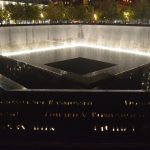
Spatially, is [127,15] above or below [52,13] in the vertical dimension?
below

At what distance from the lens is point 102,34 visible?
39.0m

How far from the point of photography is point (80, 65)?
2695 cm

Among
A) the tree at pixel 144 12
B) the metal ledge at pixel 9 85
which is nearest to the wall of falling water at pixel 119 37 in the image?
the tree at pixel 144 12

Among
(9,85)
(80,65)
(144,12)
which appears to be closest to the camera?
(9,85)

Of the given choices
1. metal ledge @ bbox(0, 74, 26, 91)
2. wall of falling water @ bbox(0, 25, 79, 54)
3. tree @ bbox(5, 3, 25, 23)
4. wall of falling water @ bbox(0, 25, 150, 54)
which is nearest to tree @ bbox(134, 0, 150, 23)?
wall of falling water @ bbox(0, 25, 150, 54)

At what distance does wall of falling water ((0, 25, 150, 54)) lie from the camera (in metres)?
33.7

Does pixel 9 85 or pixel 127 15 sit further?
pixel 127 15

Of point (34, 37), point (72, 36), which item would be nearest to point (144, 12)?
point (72, 36)

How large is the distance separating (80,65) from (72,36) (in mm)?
14781

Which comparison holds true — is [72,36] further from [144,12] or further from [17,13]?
[144,12]

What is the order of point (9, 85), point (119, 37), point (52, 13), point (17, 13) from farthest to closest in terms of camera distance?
1. point (52, 13)
2. point (17, 13)
3. point (119, 37)
4. point (9, 85)

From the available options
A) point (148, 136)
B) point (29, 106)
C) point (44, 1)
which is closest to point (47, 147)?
point (29, 106)

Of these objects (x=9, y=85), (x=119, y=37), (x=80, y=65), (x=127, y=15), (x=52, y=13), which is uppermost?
(x=52, y=13)

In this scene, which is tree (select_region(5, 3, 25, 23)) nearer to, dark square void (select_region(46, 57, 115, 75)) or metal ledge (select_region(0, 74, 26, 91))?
dark square void (select_region(46, 57, 115, 75))
